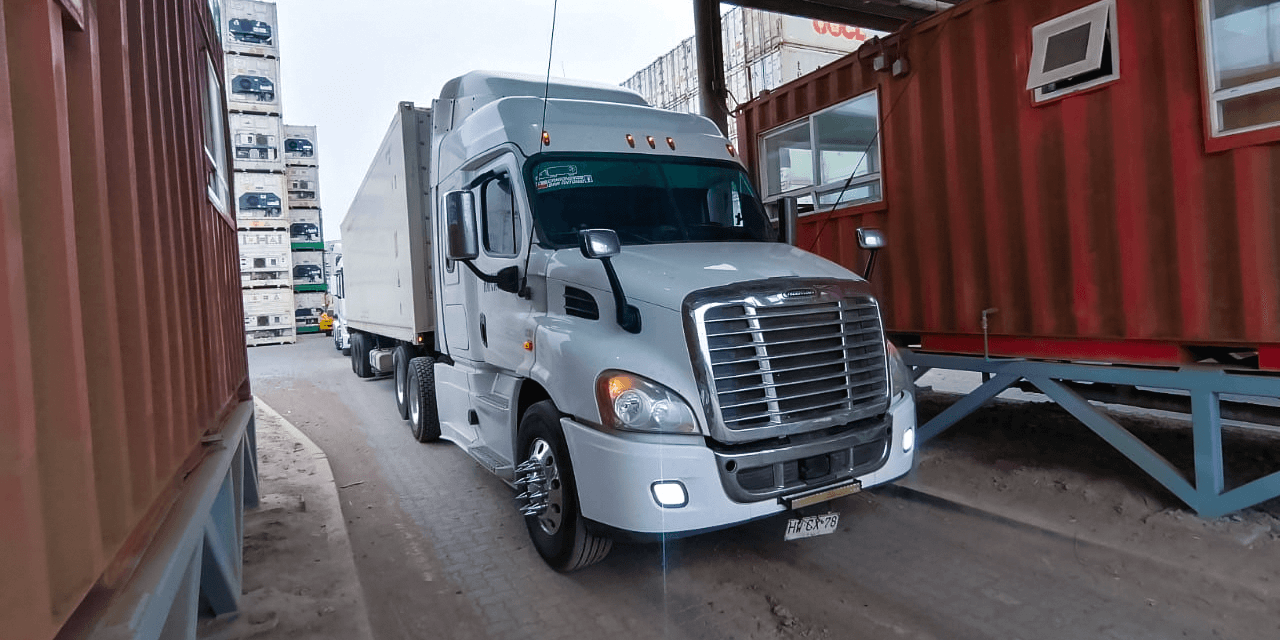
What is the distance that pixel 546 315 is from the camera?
4.23 metres

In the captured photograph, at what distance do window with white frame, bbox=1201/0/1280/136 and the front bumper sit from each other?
3.33 m

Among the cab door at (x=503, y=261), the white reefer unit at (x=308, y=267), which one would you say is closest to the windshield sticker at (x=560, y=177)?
the cab door at (x=503, y=261)

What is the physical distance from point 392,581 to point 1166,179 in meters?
5.07

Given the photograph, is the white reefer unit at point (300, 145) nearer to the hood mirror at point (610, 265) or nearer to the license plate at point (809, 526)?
the hood mirror at point (610, 265)

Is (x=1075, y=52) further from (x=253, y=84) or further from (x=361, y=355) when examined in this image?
(x=253, y=84)

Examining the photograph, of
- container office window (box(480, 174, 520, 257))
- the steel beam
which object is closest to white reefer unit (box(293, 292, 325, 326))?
the steel beam

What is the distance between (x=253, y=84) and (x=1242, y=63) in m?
23.7

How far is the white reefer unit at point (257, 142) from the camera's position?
21.4 metres

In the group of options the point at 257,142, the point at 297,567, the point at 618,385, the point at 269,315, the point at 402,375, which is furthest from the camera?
the point at 269,315

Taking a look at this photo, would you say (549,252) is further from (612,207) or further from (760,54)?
(760,54)

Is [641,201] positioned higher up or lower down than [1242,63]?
lower down

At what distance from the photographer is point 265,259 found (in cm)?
2217

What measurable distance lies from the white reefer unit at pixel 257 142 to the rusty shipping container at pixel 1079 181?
66.9 feet

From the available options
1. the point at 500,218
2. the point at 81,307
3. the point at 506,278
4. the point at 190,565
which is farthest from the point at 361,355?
the point at 81,307
